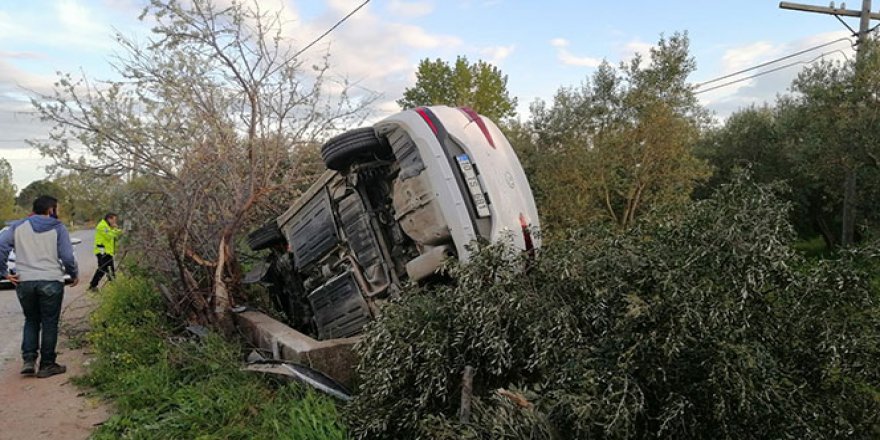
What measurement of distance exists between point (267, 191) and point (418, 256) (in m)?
2.39

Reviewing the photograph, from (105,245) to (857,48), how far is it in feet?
45.9

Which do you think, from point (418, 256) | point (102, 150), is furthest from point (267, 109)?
point (418, 256)

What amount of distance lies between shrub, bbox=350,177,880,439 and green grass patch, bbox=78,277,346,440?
0.48m

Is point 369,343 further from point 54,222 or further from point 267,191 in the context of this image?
point 54,222

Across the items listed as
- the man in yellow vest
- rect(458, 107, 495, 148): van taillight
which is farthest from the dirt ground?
the man in yellow vest

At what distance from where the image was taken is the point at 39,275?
5176 mm

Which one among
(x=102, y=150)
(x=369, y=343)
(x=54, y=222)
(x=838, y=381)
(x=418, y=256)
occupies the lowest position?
(x=838, y=381)

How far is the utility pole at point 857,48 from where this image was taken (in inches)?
450

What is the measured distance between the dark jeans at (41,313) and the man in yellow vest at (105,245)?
16.7ft

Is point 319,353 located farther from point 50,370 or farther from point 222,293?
point 50,370

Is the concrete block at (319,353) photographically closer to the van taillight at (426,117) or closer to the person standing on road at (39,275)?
the van taillight at (426,117)

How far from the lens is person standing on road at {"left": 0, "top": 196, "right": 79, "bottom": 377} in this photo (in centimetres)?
516

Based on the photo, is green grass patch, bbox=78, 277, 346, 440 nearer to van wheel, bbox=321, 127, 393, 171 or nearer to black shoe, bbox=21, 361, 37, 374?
black shoe, bbox=21, 361, 37, 374

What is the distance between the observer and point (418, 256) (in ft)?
14.3
